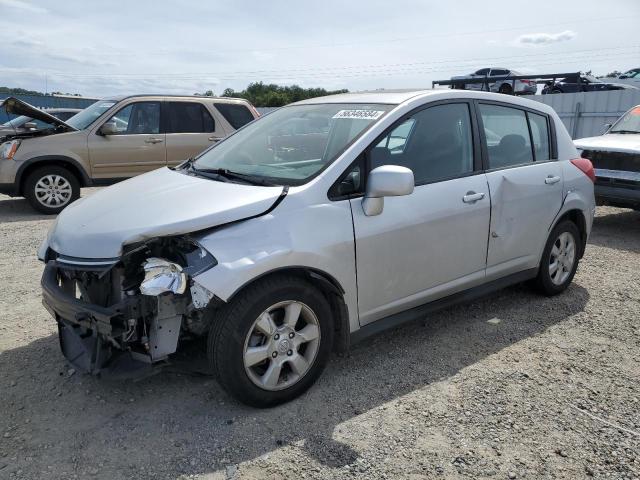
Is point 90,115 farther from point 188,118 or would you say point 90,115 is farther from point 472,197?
point 472,197

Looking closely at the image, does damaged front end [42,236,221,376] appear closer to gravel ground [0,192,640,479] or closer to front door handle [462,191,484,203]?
gravel ground [0,192,640,479]

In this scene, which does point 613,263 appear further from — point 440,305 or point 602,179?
point 440,305

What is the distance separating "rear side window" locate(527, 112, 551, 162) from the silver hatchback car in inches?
10.8

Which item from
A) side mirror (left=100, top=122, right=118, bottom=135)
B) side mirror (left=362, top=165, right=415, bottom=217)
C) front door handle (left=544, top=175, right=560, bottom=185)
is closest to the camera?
side mirror (left=362, top=165, right=415, bottom=217)

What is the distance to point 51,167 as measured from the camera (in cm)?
839

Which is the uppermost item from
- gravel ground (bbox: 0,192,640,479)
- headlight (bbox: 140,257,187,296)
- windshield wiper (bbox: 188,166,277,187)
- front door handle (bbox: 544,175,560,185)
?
windshield wiper (bbox: 188,166,277,187)

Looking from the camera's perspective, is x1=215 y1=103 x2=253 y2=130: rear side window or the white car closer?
the white car

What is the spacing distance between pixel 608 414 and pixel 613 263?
11.1ft

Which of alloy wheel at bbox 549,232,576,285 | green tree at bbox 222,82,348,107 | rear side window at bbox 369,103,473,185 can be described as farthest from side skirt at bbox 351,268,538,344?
green tree at bbox 222,82,348,107

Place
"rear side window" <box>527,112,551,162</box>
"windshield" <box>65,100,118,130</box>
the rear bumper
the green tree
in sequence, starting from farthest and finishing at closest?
the green tree < "windshield" <box>65,100,118,130</box> < the rear bumper < "rear side window" <box>527,112,551,162</box>

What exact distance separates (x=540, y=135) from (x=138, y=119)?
6764 mm

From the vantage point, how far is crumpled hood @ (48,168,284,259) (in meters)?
2.73

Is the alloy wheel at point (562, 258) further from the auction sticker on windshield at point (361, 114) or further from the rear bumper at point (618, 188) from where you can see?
the rear bumper at point (618, 188)

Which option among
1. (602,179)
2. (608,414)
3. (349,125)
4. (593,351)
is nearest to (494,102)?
(349,125)
